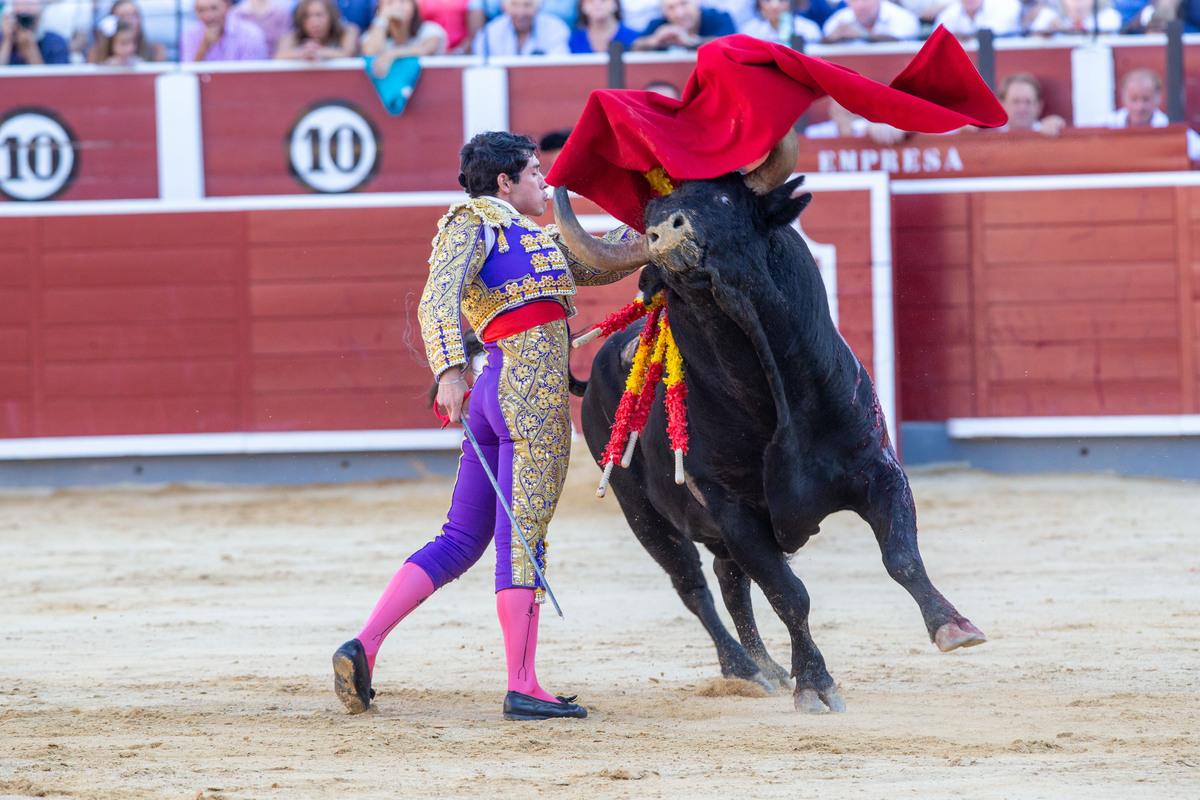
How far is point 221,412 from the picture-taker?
855 centimetres

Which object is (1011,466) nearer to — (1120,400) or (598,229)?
(1120,400)

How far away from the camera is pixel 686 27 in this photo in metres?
8.27

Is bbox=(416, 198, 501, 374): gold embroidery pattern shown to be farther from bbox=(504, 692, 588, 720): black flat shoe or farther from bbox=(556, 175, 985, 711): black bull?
bbox=(504, 692, 588, 720): black flat shoe

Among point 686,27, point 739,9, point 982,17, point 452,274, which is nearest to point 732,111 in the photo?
point 452,274

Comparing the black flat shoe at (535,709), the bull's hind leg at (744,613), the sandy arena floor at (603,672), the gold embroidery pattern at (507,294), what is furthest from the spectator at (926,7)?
the black flat shoe at (535,709)

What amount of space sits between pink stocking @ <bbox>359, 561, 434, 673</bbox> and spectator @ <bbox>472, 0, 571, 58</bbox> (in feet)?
19.5

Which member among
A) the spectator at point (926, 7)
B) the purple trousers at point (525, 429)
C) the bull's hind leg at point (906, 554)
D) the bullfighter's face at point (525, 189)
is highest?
the spectator at point (926, 7)

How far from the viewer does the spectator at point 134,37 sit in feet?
28.9

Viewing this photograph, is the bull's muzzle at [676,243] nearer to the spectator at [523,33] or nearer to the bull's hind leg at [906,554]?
the bull's hind leg at [906,554]

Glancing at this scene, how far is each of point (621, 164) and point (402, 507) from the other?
509 cm

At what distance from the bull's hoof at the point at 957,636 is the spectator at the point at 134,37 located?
7.45m

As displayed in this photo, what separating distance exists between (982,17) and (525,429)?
6238 millimetres

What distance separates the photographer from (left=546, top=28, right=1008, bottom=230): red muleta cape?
2.74 metres

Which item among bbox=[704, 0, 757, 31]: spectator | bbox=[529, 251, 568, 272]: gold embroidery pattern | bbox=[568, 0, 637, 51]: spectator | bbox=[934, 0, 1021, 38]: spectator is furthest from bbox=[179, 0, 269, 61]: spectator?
bbox=[529, 251, 568, 272]: gold embroidery pattern
